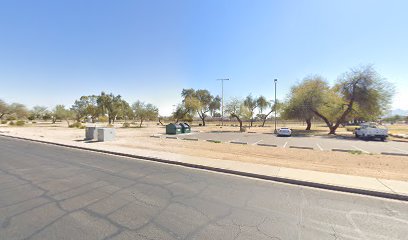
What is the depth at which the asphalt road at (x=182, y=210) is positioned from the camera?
3558 mm

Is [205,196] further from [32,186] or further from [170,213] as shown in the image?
[32,186]

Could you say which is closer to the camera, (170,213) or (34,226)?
(34,226)

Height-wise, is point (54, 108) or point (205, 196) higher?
point (54, 108)

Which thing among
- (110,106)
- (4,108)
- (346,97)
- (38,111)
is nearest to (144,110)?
(110,106)

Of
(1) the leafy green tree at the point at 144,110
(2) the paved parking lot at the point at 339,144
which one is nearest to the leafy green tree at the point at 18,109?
(1) the leafy green tree at the point at 144,110

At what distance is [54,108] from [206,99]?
5402cm

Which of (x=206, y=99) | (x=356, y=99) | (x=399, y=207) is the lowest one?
(x=399, y=207)

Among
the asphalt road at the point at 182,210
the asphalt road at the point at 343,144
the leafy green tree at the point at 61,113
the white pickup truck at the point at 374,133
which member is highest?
the leafy green tree at the point at 61,113

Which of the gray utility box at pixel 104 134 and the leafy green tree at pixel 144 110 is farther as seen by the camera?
the leafy green tree at pixel 144 110

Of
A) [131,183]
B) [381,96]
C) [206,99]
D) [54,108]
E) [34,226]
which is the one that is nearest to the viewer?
[34,226]

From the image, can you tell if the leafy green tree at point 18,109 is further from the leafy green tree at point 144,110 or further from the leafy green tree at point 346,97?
the leafy green tree at point 346,97

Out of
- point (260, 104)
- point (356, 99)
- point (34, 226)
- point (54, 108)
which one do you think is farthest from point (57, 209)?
point (54, 108)

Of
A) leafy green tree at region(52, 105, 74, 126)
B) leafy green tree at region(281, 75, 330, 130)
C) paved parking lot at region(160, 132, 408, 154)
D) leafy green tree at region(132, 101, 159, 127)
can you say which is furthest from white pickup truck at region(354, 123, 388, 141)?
leafy green tree at region(52, 105, 74, 126)

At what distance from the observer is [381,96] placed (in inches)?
1091
